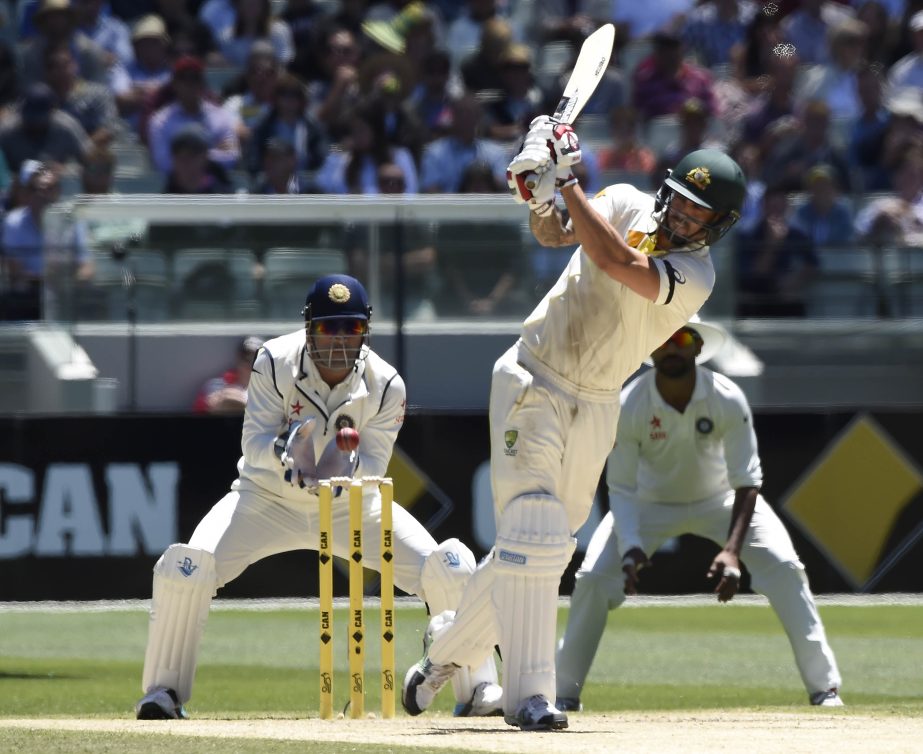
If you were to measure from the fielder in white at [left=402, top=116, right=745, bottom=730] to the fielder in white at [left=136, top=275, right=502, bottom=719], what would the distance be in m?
0.84

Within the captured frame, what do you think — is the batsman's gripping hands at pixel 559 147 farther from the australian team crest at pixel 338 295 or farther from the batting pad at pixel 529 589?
the australian team crest at pixel 338 295

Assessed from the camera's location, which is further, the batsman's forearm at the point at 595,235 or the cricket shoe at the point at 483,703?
the cricket shoe at the point at 483,703

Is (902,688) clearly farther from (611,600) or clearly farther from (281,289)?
(281,289)

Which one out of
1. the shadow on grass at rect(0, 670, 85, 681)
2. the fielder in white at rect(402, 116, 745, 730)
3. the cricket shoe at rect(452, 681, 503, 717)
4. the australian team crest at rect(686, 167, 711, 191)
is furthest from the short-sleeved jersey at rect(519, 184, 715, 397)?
the shadow on grass at rect(0, 670, 85, 681)

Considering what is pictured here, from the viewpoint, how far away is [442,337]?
471 inches

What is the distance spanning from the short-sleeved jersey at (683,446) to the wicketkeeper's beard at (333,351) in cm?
169

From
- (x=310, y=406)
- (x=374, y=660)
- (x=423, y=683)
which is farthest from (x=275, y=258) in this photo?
(x=423, y=683)

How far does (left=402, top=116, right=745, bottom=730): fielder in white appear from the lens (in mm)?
6328

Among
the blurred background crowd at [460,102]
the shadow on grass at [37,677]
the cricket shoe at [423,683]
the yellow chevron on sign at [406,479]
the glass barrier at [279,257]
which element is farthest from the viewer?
the blurred background crowd at [460,102]

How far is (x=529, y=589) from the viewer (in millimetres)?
6340

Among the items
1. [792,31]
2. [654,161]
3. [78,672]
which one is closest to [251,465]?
[78,672]

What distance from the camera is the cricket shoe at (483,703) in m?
7.48

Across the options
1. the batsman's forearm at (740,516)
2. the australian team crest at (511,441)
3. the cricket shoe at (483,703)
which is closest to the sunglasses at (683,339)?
the batsman's forearm at (740,516)

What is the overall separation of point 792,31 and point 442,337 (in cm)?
585
